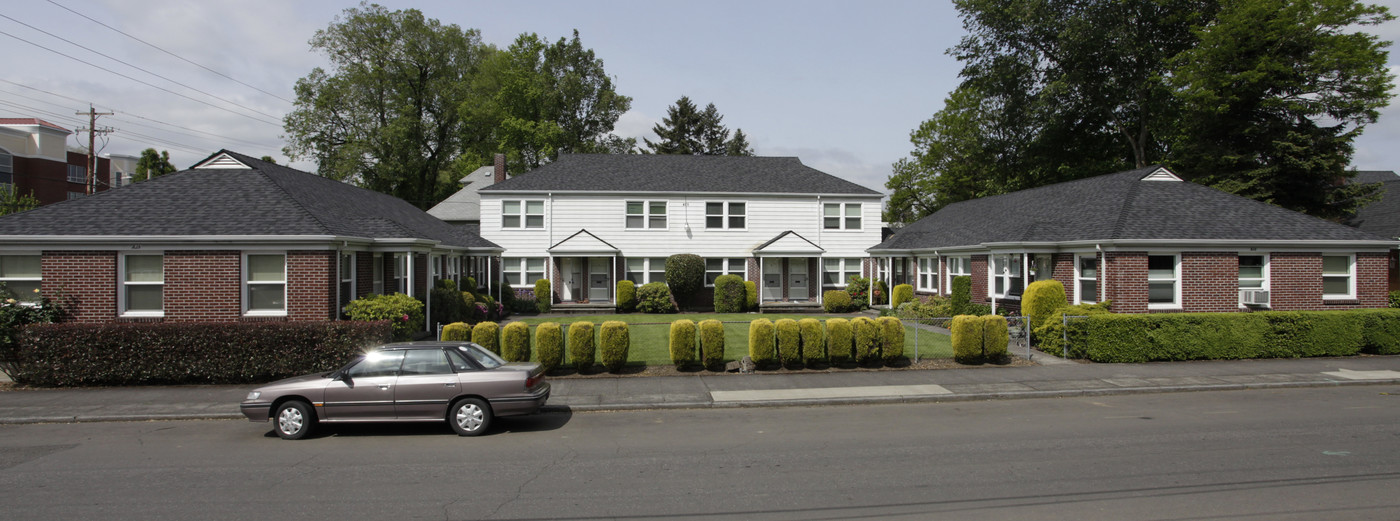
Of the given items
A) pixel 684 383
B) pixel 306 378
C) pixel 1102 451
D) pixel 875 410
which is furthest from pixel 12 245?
pixel 1102 451

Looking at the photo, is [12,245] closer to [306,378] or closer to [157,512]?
[306,378]

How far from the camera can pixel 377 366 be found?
10727 millimetres

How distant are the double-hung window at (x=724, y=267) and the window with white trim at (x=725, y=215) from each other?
4.99 feet

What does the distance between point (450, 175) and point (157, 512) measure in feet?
160

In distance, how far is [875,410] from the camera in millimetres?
12398

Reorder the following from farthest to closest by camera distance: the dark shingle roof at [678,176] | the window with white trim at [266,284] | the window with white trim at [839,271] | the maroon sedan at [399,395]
A: the window with white trim at [839,271] < the dark shingle roof at [678,176] < the window with white trim at [266,284] < the maroon sedan at [399,395]

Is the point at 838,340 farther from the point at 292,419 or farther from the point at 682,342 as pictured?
the point at 292,419

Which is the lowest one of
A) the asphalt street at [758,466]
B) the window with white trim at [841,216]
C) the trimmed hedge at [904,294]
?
the asphalt street at [758,466]

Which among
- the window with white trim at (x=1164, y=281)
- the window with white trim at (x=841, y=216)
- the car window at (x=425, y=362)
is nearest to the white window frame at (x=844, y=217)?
the window with white trim at (x=841, y=216)

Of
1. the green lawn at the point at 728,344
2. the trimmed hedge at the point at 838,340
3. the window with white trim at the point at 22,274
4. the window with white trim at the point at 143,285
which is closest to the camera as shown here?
the trimmed hedge at the point at 838,340

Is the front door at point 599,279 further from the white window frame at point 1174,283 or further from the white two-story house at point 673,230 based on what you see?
the white window frame at point 1174,283

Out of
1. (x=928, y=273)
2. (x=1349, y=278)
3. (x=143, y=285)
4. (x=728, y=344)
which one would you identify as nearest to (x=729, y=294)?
(x=928, y=273)

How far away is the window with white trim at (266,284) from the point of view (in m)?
17.2

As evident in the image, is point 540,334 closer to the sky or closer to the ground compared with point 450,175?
closer to the ground
